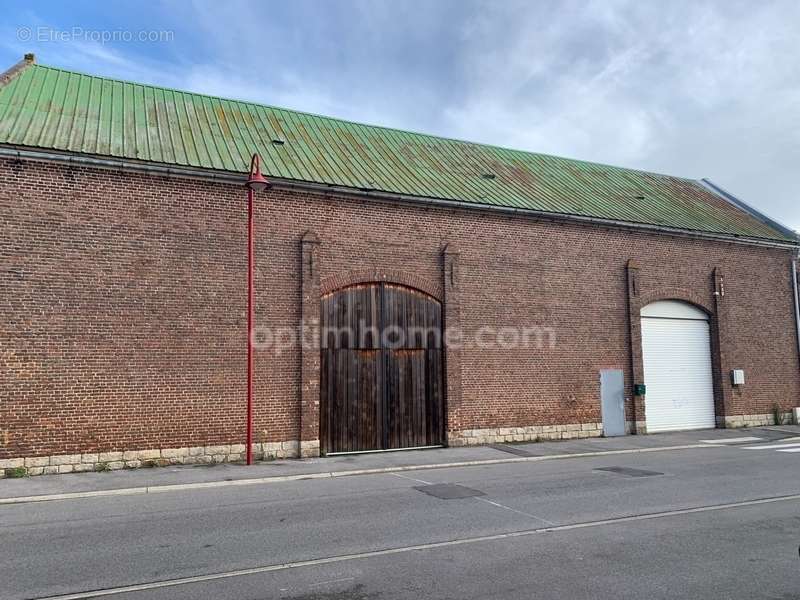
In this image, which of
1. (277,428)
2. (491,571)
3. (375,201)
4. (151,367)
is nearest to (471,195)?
(375,201)

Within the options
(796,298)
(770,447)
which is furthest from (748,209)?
(770,447)

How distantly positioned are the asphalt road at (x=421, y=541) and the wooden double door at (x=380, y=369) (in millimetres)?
3903

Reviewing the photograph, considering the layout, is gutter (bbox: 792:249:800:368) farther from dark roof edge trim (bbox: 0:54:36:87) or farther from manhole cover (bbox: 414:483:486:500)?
dark roof edge trim (bbox: 0:54:36:87)

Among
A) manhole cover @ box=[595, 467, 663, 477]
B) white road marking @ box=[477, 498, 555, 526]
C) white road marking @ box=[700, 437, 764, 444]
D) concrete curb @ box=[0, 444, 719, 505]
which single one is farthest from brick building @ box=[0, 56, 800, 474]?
white road marking @ box=[477, 498, 555, 526]

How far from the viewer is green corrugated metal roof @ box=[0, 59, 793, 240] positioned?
14.2 metres

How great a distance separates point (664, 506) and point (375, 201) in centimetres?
1015

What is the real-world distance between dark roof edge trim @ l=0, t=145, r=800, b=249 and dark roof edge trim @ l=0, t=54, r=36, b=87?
4244 mm

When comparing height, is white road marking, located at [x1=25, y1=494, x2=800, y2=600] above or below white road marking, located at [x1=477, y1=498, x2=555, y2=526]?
above

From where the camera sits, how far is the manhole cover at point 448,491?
9780mm

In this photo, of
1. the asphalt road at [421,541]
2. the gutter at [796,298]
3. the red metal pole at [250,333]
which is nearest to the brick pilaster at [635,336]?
the asphalt road at [421,541]

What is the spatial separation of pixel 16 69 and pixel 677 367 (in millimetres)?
21892

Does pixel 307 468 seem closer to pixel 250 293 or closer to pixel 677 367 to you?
pixel 250 293

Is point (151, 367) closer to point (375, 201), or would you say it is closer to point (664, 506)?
point (375, 201)

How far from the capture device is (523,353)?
17469mm
